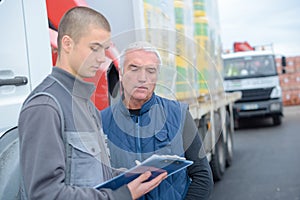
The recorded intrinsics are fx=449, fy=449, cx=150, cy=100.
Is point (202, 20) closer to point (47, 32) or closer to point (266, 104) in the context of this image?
point (47, 32)

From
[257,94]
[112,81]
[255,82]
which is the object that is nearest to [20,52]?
[112,81]

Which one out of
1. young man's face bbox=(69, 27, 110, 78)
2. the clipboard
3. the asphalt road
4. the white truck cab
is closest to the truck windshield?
the white truck cab

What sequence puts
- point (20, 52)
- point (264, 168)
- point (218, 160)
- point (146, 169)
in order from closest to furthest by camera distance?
1. point (146, 169)
2. point (20, 52)
3. point (218, 160)
4. point (264, 168)

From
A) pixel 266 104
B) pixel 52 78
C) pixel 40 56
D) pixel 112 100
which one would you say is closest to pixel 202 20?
pixel 112 100

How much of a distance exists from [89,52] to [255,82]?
12489mm

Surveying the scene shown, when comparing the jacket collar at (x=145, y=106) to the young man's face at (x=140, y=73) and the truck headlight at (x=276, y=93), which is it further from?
the truck headlight at (x=276, y=93)

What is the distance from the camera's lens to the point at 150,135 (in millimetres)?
1873

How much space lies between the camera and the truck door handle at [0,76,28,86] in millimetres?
1896

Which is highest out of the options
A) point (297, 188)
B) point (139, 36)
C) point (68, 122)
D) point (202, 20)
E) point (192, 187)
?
point (202, 20)

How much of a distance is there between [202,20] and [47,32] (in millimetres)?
4076

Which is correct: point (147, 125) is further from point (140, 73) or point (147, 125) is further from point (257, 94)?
point (257, 94)

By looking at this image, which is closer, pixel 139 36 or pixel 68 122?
pixel 68 122

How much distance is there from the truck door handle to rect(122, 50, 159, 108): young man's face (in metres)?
0.45

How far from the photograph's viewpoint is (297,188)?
6.28 metres
